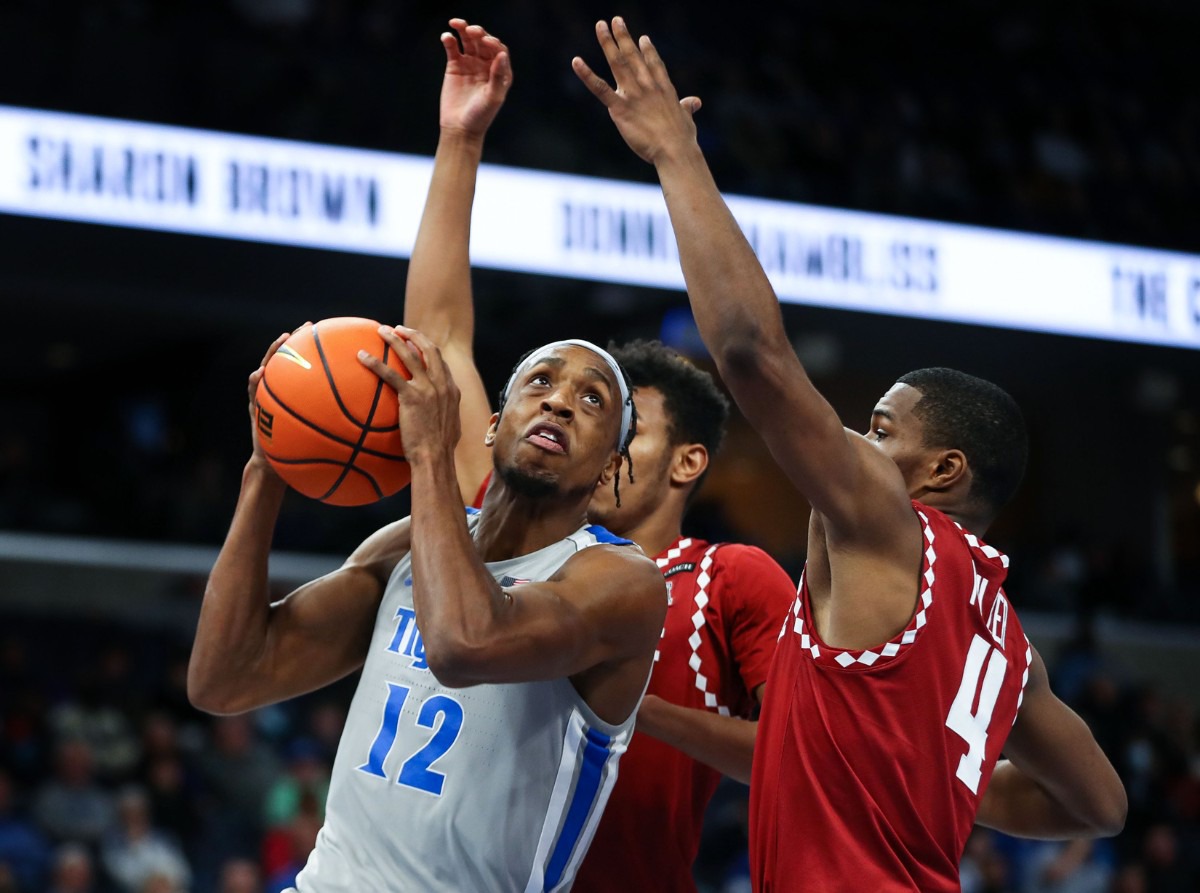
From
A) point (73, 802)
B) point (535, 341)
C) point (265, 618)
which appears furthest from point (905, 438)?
point (535, 341)

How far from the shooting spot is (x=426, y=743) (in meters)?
3.02

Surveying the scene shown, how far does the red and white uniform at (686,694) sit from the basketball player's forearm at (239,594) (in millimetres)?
922

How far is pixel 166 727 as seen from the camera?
10531mm

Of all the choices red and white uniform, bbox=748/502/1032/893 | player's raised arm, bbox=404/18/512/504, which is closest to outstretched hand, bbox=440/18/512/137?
player's raised arm, bbox=404/18/512/504

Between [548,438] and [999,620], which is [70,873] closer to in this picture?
[548,438]

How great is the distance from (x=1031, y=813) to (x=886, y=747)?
2.83 ft

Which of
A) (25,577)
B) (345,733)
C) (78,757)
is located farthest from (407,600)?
(25,577)

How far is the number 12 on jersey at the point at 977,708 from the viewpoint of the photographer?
2916 mm

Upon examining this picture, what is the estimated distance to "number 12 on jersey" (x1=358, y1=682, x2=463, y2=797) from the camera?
9.78ft

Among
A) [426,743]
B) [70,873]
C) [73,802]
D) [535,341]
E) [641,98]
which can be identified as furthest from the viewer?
[535,341]

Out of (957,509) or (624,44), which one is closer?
(624,44)

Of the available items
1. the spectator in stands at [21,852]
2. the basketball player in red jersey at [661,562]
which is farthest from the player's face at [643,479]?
the spectator in stands at [21,852]

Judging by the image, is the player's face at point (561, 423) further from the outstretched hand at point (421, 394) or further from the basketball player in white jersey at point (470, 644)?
the outstretched hand at point (421, 394)

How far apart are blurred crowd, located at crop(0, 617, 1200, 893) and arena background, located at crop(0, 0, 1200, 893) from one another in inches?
1.1
